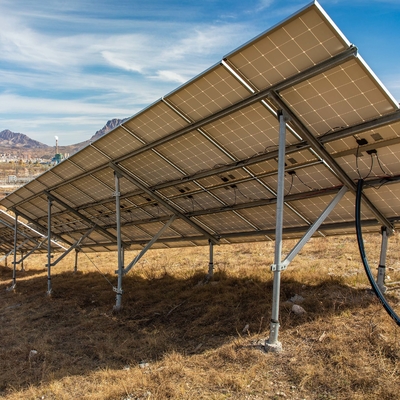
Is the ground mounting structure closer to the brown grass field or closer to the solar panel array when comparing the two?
the solar panel array

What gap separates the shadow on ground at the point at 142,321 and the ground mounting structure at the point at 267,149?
1.80m

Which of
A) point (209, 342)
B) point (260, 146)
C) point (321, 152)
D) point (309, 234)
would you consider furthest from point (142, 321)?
point (321, 152)

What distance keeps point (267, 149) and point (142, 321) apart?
7015 mm

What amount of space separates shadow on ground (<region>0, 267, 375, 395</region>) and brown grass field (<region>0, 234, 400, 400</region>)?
47mm

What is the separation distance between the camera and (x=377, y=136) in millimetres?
7902

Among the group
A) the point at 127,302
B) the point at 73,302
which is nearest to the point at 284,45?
the point at 127,302

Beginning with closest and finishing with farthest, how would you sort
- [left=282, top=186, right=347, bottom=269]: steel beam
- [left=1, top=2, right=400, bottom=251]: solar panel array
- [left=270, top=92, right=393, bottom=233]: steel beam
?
[left=1, top=2, right=400, bottom=251]: solar panel array, [left=270, top=92, right=393, bottom=233]: steel beam, [left=282, top=186, right=347, bottom=269]: steel beam

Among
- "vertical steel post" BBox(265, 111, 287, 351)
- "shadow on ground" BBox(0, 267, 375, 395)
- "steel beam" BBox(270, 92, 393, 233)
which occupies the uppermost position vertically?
"steel beam" BBox(270, 92, 393, 233)

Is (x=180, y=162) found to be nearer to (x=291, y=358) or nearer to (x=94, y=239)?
(x=291, y=358)

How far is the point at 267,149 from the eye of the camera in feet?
30.9

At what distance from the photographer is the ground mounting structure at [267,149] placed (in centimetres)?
693

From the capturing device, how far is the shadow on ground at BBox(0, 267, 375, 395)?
29.1ft

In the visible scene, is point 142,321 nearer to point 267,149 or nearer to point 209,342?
point 209,342

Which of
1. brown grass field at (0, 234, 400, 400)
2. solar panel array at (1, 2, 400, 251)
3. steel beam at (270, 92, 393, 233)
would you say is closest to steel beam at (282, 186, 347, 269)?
steel beam at (270, 92, 393, 233)
